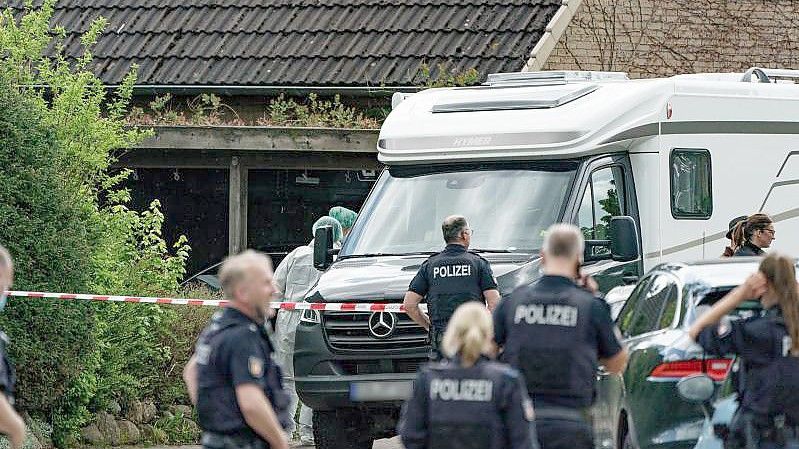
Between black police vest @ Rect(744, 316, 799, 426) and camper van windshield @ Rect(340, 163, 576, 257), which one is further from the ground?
camper van windshield @ Rect(340, 163, 576, 257)

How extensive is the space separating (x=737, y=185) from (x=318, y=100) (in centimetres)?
806

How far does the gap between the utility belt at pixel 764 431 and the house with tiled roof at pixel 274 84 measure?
11.5 m

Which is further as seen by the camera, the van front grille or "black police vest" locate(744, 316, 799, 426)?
the van front grille

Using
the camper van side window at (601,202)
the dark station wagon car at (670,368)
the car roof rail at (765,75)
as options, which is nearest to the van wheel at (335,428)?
the camper van side window at (601,202)

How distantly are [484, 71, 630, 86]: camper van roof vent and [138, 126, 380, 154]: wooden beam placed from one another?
4473 mm

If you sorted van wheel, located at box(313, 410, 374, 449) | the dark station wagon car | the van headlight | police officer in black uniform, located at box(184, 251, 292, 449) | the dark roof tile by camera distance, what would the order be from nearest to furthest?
police officer in black uniform, located at box(184, 251, 292, 449) → the dark station wagon car → the van headlight → van wheel, located at box(313, 410, 374, 449) → the dark roof tile

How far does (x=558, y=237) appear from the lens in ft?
25.1

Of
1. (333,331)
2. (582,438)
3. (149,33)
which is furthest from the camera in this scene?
(149,33)

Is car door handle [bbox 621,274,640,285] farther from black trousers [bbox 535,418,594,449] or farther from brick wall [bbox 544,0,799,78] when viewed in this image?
brick wall [bbox 544,0,799,78]

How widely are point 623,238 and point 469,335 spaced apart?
582 cm

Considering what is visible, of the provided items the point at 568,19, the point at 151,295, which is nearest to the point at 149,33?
the point at 568,19

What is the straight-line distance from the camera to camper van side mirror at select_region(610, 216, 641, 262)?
12.4 m

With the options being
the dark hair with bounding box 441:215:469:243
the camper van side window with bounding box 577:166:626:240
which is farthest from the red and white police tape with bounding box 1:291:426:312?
the camper van side window with bounding box 577:166:626:240

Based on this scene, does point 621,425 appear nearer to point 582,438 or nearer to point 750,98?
point 582,438
